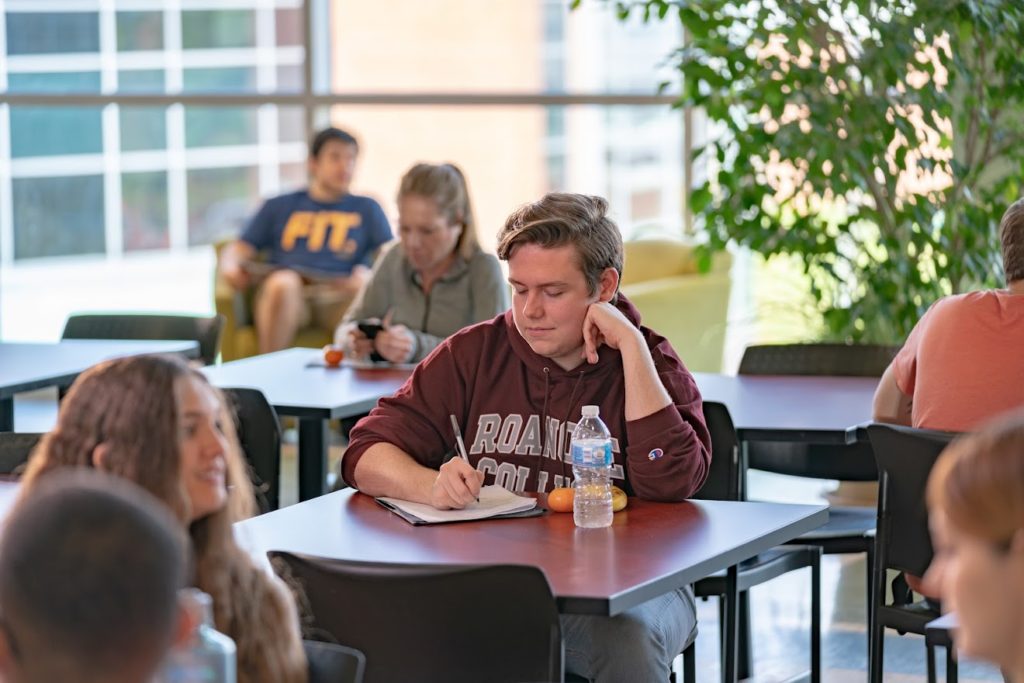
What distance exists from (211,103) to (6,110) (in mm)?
1155

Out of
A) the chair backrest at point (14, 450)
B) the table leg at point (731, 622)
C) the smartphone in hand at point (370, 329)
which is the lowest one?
the table leg at point (731, 622)

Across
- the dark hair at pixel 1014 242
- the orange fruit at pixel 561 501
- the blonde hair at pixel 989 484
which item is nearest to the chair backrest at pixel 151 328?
the orange fruit at pixel 561 501

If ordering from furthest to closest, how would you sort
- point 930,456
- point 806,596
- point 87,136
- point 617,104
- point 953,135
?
point 87,136, point 617,104, point 953,135, point 806,596, point 930,456

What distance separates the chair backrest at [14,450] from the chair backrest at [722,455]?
4.51 feet

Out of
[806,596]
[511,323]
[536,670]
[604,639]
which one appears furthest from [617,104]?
[536,670]

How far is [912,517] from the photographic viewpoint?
3.12m

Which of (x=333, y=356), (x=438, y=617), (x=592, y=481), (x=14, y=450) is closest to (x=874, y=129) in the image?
(x=333, y=356)

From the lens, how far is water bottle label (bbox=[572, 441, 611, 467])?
2.75 meters

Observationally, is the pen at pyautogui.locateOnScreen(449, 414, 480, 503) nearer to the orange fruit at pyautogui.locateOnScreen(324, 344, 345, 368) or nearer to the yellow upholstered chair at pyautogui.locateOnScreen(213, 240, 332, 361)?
the orange fruit at pyautogui.locateOnScreen(324, 344, 345, 368)

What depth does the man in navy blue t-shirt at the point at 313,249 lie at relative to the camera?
701 cm

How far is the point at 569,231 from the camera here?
3.02 meters

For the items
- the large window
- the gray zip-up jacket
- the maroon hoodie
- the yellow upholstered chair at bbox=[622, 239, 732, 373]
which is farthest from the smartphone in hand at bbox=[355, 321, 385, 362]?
the large window

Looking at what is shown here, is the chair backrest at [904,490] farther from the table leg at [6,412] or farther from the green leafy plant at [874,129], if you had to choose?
the table leg at [6,412]

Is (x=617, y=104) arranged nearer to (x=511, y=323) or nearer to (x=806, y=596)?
(x=806, y=596)
